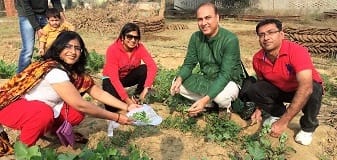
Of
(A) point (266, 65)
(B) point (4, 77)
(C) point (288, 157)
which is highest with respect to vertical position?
(A) point (266, 65)

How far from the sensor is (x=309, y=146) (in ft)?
12.2

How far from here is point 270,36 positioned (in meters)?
3.39

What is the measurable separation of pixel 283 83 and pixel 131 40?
1603mm

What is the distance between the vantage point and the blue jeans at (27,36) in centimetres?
→ 517

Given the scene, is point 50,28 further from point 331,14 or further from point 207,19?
point 331,14

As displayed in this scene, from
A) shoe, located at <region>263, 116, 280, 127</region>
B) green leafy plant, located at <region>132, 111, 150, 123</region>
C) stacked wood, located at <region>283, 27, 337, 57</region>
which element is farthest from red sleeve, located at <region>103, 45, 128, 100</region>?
stacked wood, located at <region>283, 27, 337, 57</region>

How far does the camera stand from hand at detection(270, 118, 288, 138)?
349 cm

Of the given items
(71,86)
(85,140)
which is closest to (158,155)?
(85,140)

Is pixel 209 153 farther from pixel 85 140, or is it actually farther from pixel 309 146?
pixel 85 140

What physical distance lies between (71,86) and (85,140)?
0.91 metres

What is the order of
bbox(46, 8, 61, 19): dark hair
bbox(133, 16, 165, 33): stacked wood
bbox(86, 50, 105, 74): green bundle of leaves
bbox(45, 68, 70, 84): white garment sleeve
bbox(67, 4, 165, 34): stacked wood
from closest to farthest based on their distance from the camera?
bbox(45, 68, 70, 84): white garment sleeve
bbox(46, 8, 61, 19): dark hair
bbox(86, 50, 105, 74): green bundle of leaves
bbox(133, 16, 165, 33): stacked wood
bbox(67, 4, 165, 34): stacked wood

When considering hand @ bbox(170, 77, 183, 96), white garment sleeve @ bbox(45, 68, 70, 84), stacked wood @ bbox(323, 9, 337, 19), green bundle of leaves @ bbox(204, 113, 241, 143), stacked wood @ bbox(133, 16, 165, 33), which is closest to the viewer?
white garment sleeve @ bbox(45, 68, 70, 84)

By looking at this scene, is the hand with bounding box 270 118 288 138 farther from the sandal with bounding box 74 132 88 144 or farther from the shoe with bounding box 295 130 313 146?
the sandal with bounding box 74 132 88 144

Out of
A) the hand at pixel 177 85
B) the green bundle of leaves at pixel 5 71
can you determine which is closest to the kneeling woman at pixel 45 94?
the hand at pixel 177 85
